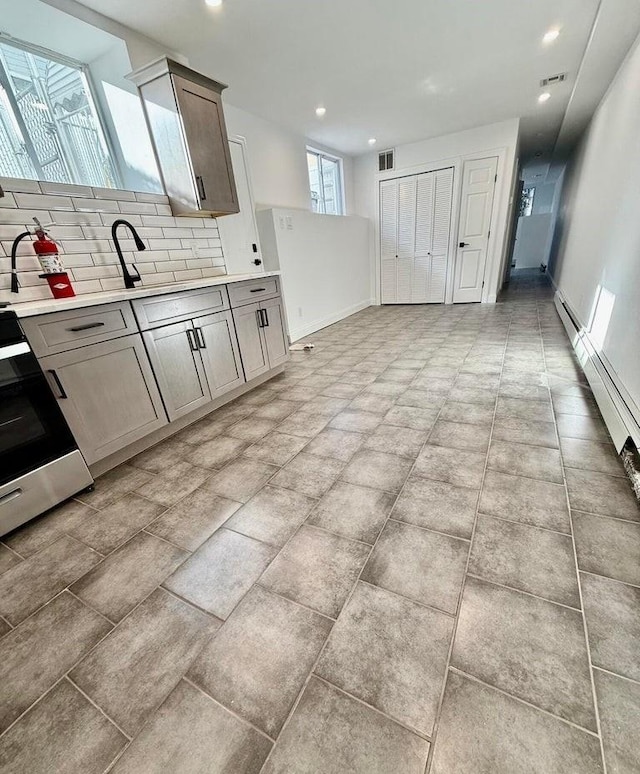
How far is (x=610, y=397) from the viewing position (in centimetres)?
206

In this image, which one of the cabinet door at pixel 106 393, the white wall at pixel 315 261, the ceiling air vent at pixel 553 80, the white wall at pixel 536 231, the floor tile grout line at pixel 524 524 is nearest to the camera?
the floor tile grout line at pixel 524 524

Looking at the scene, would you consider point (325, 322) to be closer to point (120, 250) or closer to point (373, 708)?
point (120, 250)

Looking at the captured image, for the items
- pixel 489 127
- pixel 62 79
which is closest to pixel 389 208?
pixel 489 127

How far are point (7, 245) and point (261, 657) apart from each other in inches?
95.6

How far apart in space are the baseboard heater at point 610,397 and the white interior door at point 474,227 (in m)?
3.23

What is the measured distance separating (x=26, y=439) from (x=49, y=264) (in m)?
1.05

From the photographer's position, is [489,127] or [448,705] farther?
[489,127]

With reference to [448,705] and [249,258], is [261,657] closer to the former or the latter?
[448,705]

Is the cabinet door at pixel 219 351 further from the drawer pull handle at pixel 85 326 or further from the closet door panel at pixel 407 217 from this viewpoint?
the closet door panel at pixel 407 217

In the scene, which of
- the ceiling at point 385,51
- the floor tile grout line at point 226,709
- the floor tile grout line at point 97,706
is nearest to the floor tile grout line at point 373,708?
the floor tile grout line at point 226,709

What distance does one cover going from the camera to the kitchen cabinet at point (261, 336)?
110 inches

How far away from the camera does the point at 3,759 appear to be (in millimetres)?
824

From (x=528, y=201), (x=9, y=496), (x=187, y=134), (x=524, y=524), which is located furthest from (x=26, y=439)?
(x=528, y=201)

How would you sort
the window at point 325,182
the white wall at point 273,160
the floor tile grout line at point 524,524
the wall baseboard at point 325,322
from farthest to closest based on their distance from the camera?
the window at point 325,182 → the wall baseboard at point 325,322 → the white wall at point 273,160 → the floor tile grout line at point 524,524
